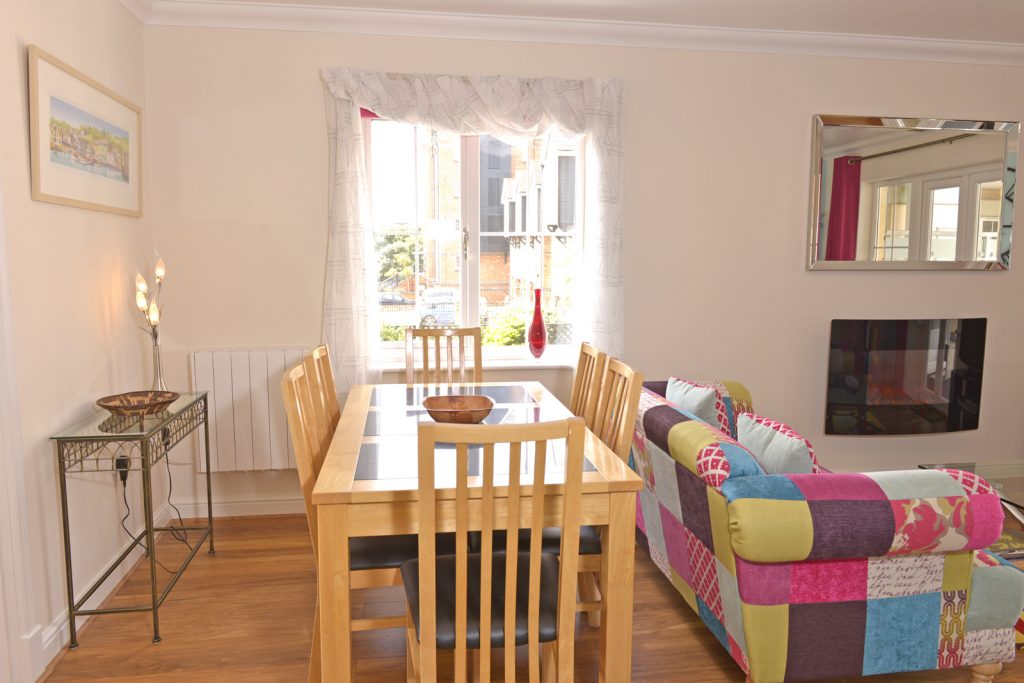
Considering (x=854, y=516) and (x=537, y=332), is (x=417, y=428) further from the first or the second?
(x=537, y=332)

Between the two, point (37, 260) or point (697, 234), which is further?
point (697, 234)

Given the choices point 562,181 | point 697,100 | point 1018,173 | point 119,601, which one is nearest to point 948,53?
point 1018,173

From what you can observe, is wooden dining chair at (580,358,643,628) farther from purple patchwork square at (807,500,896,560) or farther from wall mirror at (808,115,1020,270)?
wall mirror at (808,115,1020,270)

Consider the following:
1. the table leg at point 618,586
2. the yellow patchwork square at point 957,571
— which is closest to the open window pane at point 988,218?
the yellow patchwork square at point 957,571

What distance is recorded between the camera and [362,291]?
12.6 ft

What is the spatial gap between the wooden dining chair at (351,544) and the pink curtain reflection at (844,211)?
318 cm

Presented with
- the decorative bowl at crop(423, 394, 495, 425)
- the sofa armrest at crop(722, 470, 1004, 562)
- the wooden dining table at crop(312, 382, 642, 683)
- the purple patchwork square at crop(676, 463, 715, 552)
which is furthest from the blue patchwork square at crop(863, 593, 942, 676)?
the decorative bowl at crop(423, 394, 495, 425)

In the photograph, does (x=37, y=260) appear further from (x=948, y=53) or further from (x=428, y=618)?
(x=948, y=53)

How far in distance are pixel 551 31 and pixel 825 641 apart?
3.14 m

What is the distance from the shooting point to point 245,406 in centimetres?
382

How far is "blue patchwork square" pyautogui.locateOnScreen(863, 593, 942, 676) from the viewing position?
2152 millimetres

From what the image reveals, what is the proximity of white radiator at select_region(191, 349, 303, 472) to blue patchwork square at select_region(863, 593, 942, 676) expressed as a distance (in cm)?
285

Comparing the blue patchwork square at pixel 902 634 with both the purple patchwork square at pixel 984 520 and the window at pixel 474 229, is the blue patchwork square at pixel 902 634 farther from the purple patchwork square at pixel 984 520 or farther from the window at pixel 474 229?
the window at pixel 474 229

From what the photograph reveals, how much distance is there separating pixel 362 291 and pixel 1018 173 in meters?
3.99
